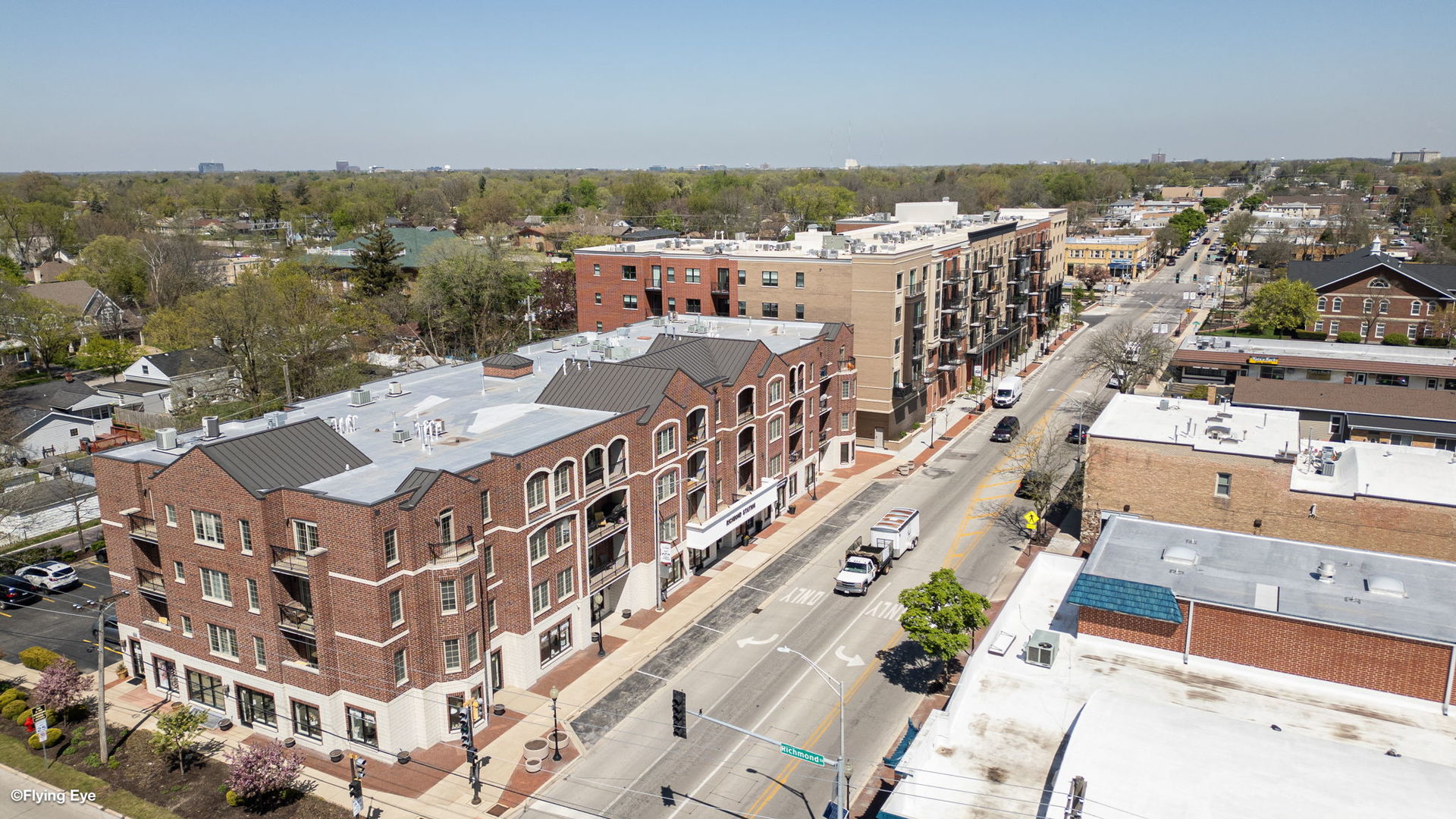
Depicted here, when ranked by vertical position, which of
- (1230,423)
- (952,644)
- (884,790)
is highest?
(1230,423)

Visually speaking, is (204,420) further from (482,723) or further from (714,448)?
(714,448)

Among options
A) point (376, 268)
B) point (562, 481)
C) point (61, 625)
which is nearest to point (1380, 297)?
point (562, 481)

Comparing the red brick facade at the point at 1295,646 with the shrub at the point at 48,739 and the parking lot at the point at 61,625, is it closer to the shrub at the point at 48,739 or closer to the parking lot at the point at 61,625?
the shrub at the point at 48,739

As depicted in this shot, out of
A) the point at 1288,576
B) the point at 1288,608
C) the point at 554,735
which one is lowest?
the point at 554,735

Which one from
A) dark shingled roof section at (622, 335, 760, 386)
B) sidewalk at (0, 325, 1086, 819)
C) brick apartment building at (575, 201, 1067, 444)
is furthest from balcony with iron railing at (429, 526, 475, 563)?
brick apartment building at (575, 201, 1067, 444)

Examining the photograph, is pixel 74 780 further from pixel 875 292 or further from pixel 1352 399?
pixel 1352 399

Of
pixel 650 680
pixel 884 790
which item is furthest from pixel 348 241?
pixel 884 790

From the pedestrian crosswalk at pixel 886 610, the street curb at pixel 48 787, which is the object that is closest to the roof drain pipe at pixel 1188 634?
the pedestrian crosswalk at pixel 886 610
